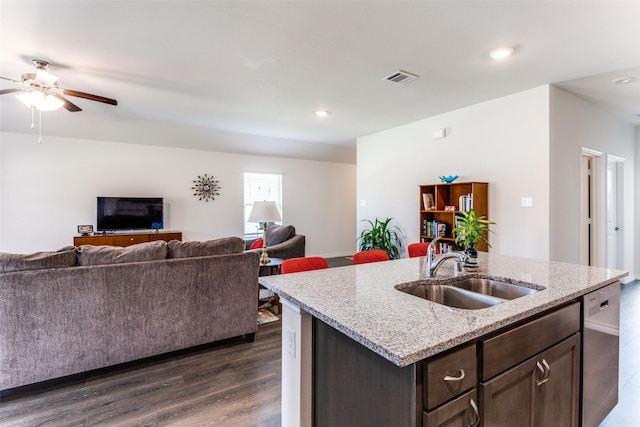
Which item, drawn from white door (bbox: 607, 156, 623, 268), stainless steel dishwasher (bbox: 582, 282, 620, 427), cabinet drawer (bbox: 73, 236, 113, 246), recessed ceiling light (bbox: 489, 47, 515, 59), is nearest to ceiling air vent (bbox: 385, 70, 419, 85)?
recessed ceiling light (bbox: 489, 47, 515, 59)

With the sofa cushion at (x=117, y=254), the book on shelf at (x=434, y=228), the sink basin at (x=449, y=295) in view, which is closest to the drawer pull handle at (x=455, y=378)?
the sink basin at (x=449, y=295)

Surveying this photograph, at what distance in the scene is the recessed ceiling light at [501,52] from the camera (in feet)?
8.91

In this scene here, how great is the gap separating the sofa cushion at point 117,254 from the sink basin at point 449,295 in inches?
76.7

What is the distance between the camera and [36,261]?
2170mm

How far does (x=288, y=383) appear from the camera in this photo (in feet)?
4.98

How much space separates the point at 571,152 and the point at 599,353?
9.85 feet

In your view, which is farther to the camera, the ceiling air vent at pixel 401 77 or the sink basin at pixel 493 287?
the ceiling air vent at pixel 401 77

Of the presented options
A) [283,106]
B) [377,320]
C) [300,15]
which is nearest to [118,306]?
[377,320]

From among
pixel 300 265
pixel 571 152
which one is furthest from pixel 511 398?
pixel 571 152

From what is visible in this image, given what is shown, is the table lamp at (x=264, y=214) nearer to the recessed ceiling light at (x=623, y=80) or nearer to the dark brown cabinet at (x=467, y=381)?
the dark brown cabinet at (x=467, y=381)

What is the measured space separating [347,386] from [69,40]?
10.7 ft

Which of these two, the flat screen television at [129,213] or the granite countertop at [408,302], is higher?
the flat screen television at [129,213]

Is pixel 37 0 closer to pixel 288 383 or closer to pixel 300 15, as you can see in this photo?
pixel 300 15

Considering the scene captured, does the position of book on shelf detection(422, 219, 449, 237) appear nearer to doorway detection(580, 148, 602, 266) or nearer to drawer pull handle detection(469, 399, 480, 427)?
doorway detection(580, 148, 602, 266)
